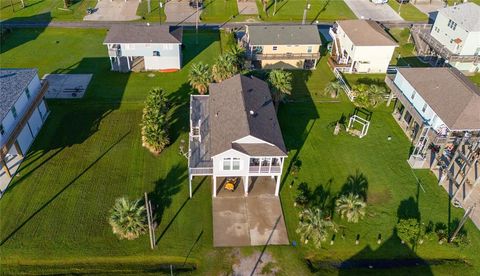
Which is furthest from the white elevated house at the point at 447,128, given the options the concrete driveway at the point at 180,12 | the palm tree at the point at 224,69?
the concrete driveway at the point at 180,12

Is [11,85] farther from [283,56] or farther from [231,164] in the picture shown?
[283,56]

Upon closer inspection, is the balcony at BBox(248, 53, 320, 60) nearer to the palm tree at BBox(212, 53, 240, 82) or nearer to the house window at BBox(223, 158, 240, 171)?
the palm tree at BBox(212, 53, 240, 82)

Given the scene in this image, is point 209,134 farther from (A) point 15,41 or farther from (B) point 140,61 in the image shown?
(A) point 15,41

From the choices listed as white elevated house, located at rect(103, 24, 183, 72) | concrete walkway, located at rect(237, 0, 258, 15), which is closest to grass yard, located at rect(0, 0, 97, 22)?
white elevated house, located at rect(103, 24, 183, 72)

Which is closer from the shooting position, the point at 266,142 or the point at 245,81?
the point at 266,142

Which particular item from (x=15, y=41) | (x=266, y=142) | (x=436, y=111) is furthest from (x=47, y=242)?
(x=15, y=41)

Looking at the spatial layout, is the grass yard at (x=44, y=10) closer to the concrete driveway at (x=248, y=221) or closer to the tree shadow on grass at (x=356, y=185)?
the concrete driveway at (x=248, y=221)

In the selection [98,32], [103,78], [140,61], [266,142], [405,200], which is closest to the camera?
[266,142]

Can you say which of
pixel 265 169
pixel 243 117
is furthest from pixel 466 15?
pixel 265 169
